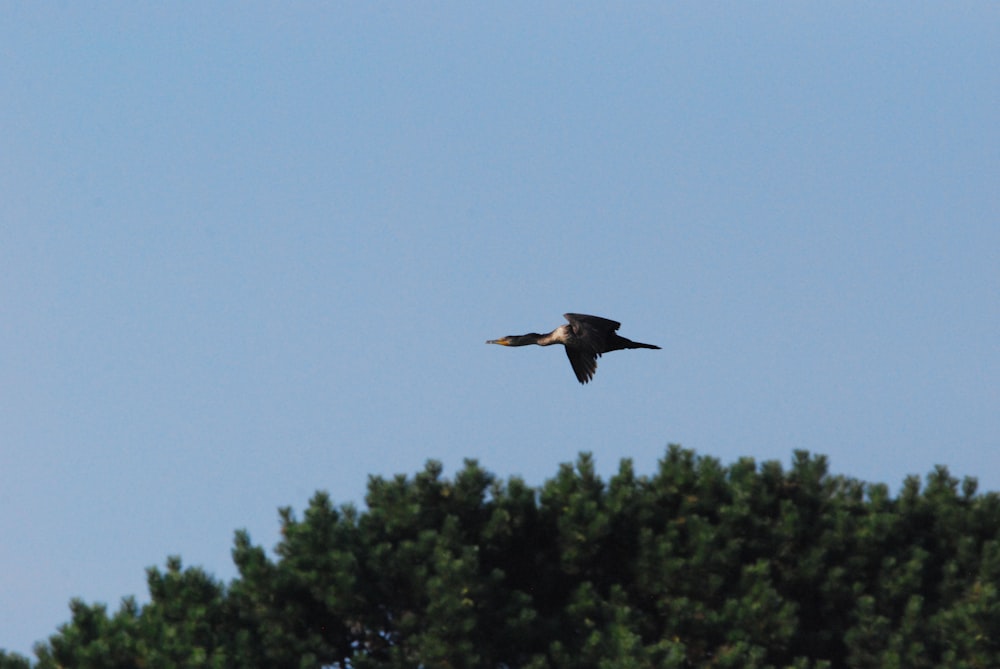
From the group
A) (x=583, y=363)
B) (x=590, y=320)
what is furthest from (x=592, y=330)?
(x=583, y=363)

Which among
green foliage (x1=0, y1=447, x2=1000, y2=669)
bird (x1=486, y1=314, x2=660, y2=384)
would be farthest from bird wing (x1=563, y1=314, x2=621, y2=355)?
green foliage (x1=0, y1=447, x2=1000, y2=669)

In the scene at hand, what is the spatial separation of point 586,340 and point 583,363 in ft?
1.37

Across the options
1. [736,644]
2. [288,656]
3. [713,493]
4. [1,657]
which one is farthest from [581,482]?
[1,657]

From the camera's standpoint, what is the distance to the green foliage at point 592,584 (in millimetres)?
18266

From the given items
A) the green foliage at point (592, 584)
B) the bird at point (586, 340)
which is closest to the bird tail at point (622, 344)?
the bird at point (586, 340)

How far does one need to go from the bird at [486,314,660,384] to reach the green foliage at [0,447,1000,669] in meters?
3.23

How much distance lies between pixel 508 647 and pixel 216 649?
11.5 feet

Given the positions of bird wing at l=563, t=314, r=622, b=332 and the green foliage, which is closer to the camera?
the green foliage

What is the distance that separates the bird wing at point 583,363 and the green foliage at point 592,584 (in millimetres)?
3179

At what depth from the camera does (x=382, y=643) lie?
18922 millimetres

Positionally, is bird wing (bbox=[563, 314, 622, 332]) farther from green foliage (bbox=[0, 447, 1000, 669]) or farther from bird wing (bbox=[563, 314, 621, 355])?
green foliage (bbox=[0, 447, 1000, 669])

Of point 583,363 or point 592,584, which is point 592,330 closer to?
point 583,363

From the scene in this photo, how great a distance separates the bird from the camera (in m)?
22.8

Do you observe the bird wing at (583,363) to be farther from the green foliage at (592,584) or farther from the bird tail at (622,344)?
the green foliage at (592,584)
